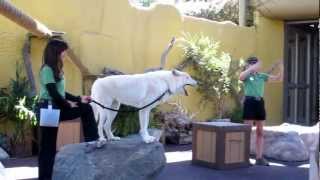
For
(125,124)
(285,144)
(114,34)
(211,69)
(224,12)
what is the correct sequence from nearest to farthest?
(285,144) → (125,124) → (114,34) → (211,69) → (224,12)

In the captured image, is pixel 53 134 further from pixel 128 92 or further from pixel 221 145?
pixel 221 145

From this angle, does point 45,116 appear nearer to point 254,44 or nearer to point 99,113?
point 99,113

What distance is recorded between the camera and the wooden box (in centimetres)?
827

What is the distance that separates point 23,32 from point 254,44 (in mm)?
6389

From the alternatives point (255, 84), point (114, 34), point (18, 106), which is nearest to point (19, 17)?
point (18, 106)

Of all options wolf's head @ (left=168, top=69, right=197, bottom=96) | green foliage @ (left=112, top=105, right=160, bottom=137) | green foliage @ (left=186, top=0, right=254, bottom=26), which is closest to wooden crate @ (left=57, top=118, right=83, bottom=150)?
green foliage @ (left=112, top=105, right=160, bottom=137)

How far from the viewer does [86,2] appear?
1060cm

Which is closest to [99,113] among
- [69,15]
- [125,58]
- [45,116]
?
[45,116]

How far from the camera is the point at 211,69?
1238 centimetres

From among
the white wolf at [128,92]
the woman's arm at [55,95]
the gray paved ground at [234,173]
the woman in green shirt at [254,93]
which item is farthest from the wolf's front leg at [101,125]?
the woman in green shirt at [254,93]

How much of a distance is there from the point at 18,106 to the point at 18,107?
0.06ft

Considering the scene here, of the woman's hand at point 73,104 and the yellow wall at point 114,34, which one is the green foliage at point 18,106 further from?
the woman's hand at point 73,104

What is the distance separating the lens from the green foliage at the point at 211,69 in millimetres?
12344

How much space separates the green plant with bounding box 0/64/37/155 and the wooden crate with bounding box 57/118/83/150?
508 millimetres
